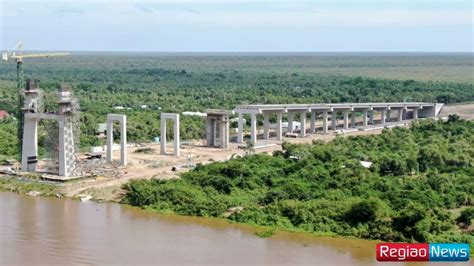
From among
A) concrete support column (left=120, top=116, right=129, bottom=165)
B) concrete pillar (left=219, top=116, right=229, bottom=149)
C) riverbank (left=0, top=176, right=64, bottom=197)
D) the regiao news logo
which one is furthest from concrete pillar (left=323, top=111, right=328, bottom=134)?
the regiao news logo

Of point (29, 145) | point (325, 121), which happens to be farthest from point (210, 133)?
point (29, 145)

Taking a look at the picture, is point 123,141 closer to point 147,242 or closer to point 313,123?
point 147,242

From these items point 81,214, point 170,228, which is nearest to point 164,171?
point 81,214

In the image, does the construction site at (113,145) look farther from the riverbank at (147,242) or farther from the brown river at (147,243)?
the brown river at (147,243)

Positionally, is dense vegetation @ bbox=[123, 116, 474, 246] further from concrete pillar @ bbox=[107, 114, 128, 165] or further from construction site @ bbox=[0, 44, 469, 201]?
concrete pillar @ bbox=[107, 114, 128, 165]

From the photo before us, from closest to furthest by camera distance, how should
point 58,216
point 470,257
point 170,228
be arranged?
point 470,257, point 170,228, point 58,216

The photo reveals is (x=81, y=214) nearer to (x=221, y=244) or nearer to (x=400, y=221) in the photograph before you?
(x=221, y=244)
